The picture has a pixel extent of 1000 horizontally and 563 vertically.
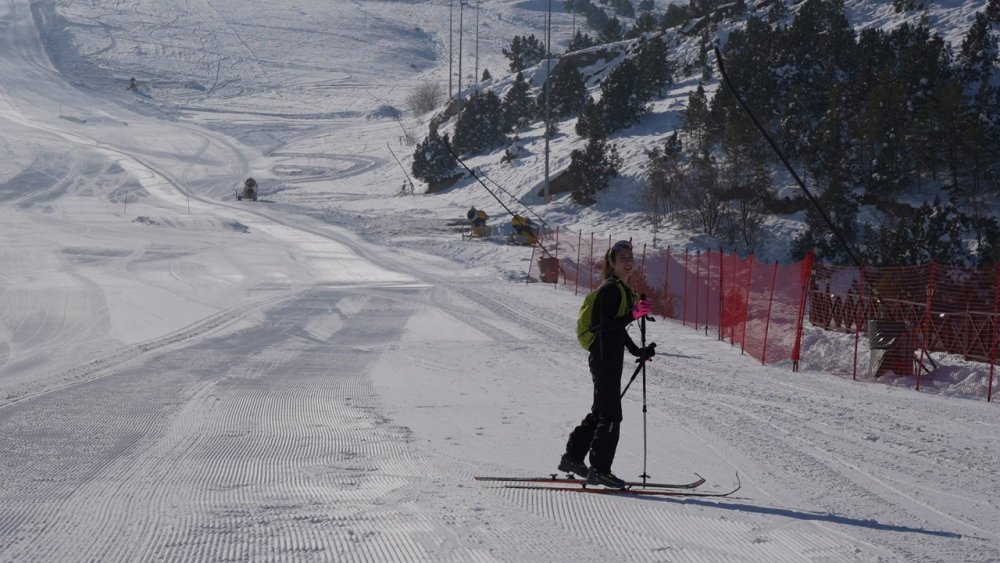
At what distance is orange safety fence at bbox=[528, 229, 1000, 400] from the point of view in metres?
14.5

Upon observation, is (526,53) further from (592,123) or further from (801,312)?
(801,312)

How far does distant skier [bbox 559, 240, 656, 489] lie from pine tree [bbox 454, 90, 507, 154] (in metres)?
57.4

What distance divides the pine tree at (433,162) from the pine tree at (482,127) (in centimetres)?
360

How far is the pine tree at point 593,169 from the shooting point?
153 feet

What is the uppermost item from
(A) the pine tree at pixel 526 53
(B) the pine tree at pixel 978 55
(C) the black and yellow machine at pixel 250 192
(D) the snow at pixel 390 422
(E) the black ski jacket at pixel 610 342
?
(A) the pine tree at pixel 526 53

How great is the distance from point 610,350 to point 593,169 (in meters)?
40.8

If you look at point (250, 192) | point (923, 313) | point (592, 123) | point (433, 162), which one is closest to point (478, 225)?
point (592, 123)

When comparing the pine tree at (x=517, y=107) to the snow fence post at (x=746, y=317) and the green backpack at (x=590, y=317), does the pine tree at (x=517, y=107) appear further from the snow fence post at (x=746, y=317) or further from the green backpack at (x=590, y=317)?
the green backpack at (x=590, y=317)

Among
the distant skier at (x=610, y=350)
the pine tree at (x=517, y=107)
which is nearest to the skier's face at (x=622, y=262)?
the distant skier at (x=610, y=350)

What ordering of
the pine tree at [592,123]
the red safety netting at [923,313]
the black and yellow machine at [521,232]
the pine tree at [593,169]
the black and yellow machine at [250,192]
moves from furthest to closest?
the black and yellow machine at [250,192] < the pine tree at [592,123] < the pine tree at [593,169] < the black and yellow machine at [521,232] < the red safety netting at [923,313]

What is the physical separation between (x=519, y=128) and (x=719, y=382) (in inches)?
2054

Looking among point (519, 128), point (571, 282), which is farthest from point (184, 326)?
point (519, 128)

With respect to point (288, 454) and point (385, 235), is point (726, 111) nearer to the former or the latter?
point (385, 235)

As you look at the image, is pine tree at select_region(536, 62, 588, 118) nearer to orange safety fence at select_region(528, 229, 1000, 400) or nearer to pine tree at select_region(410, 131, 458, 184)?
pine tree at select_region(410, 131, 458, 184)
